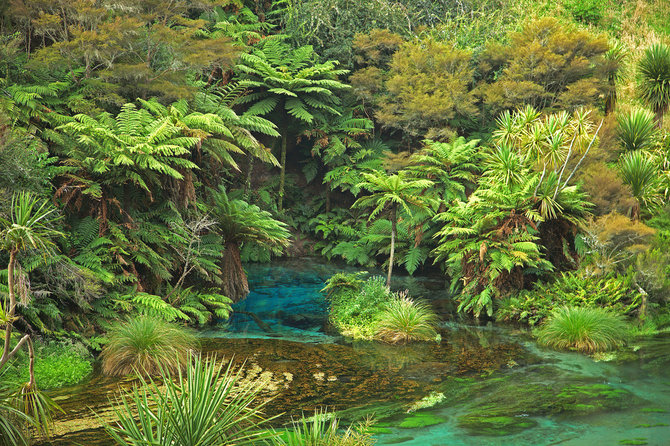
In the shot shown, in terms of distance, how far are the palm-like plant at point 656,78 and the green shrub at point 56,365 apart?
14292 mm

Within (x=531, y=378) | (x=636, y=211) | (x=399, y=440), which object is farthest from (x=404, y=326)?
(x=636, y=211)

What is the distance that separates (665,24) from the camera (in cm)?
2162

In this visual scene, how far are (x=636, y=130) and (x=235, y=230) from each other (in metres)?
9.43

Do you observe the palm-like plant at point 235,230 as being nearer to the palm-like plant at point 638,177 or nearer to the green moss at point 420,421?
the green moss at point 420,421

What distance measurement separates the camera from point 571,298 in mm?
10898

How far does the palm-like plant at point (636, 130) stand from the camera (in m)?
12.8

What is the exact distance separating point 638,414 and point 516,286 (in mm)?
5455

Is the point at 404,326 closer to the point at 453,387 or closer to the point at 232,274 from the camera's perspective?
the point at 453,387

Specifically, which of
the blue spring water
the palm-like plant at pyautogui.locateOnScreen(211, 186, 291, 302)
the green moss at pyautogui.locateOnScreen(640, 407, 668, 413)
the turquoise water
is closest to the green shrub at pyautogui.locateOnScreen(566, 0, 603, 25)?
the blue spring water

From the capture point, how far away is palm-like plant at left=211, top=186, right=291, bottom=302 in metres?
12.0

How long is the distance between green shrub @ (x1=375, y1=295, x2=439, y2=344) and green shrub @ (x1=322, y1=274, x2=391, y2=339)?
9.8 inches

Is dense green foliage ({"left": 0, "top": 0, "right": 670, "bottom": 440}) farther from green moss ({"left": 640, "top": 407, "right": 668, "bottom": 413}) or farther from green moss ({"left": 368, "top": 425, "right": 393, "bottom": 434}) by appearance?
green moss ({"left": 640, "top": 407, "right": 668, "bottom": 413})

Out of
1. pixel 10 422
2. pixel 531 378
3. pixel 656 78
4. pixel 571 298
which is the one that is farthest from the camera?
pixel 656 78

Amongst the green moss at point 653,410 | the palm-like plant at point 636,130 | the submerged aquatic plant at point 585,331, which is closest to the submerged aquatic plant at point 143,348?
the green moss at point 653,410
